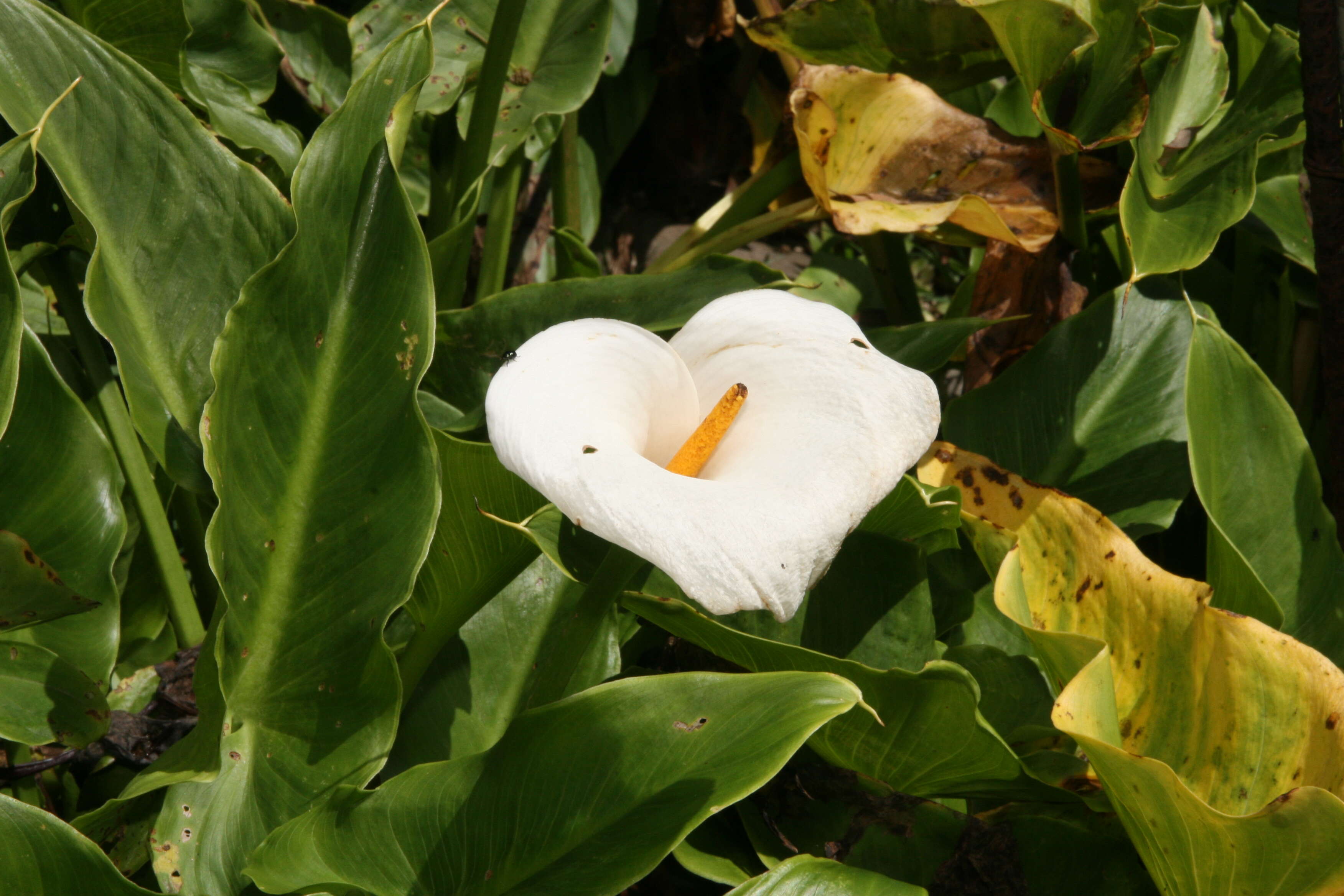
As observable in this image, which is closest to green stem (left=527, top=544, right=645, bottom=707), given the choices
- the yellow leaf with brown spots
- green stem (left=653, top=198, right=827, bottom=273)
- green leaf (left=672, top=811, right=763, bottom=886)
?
green leaf (left=672, top=811, right=763, bottom=886)

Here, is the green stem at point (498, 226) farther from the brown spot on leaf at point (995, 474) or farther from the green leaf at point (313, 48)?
the brown spot on leaf at point (995, 474)

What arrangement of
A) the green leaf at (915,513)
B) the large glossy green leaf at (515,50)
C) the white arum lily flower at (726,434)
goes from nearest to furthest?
the white arum lily flower at (726,434) → the green leaf at (915,513) → the large glossy green leaf at (515,50)

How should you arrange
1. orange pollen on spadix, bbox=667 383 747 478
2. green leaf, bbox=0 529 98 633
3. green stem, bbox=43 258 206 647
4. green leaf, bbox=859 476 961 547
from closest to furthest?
1. orange pollen on spadix, bbox=667 383 747 478
2. green leaf, bbox=0 529 98 633
3. green leaf, bbox=859 476 961 547
4. green stem, bbox=43 258 206 647

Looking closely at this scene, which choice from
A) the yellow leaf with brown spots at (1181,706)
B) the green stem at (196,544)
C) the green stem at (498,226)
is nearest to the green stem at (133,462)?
the green stem at (196,544)

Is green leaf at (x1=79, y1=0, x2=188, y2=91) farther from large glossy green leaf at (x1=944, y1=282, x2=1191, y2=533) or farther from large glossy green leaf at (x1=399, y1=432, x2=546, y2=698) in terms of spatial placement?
large glossy green leaf at (x1=944, y1=282, x2=1191, y2=533)

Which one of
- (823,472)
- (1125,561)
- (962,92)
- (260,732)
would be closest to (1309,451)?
(1125,561)

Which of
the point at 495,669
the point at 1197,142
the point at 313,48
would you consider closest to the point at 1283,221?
the point at 1197,142

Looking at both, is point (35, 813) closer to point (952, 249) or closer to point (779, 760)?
point (779, 760)
